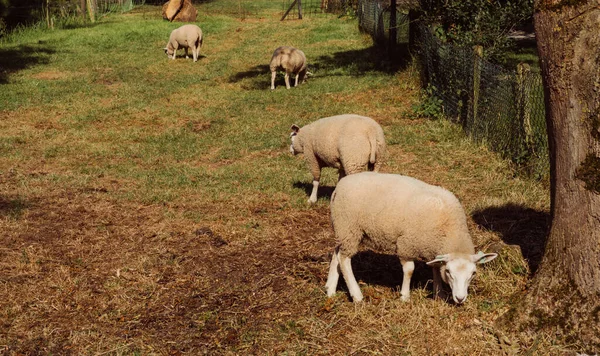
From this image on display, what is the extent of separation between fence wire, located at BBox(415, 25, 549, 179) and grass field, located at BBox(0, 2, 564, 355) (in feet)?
1.19

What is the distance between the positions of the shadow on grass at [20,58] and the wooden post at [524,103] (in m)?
14.9

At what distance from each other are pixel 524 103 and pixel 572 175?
498 cm

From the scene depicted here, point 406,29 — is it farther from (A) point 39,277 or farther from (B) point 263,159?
(A) point 39,277

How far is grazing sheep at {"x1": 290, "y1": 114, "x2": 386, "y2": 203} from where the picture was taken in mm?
8523

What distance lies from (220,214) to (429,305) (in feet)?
12.8

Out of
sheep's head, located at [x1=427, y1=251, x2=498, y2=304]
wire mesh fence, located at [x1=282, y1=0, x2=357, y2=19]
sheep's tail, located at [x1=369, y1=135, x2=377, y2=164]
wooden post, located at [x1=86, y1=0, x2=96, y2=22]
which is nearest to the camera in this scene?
sheep's head, located at [x1=427, y1=251, x2=498, y2=304]

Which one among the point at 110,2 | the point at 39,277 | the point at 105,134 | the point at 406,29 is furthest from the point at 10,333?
the point at 110,2

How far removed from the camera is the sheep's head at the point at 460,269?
5.55 meters

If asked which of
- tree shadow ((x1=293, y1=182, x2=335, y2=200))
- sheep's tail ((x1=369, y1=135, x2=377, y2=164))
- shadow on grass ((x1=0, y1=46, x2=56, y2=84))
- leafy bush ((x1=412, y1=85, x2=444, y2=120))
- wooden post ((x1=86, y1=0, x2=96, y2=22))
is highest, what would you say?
wooden post ((x1=86, y1=0, x2=96, y2=22))

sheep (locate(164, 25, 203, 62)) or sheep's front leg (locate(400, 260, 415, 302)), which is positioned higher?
sheep (locate(164, 25, 203, 62))

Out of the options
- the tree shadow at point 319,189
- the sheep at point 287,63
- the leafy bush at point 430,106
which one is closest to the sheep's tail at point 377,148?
the tree shadow at point 319,189

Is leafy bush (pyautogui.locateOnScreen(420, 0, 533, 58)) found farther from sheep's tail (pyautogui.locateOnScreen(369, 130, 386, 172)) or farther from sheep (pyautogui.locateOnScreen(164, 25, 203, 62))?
sheep (pyautogui.locateOnScreen(164, 25, 203, 62))

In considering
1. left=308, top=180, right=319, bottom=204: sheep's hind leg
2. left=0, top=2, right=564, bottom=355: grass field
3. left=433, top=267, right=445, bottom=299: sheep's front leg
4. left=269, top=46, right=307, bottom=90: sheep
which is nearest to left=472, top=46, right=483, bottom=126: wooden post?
left=0, top=2, right=564, bottom=355: grass field

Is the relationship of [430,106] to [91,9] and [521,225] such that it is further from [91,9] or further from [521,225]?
[91,9]
